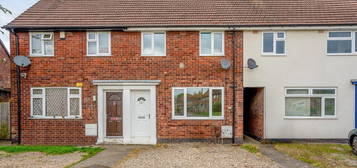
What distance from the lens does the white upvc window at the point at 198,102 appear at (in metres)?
8.42

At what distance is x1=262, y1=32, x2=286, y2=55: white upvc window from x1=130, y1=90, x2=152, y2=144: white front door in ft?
16.3

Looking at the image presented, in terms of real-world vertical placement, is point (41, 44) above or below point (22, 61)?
above

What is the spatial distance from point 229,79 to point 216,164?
11.8ft

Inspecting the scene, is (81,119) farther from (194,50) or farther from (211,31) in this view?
(211,31)

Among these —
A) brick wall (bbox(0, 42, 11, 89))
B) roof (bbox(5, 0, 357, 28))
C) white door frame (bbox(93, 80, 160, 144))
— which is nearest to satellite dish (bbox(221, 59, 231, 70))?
roof (bbox(5, 0, 357, 28))

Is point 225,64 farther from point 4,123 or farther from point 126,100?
point 4,123

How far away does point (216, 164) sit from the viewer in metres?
5.89

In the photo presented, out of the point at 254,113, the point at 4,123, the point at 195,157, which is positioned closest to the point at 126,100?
the point at 195,157

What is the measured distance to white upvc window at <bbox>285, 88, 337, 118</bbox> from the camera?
8.52m

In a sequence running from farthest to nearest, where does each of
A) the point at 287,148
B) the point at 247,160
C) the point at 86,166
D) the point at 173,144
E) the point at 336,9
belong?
the point at 336,9 < the point at 173,144 < the point at 287,148 < the point at 247,160 < the point at 86,166

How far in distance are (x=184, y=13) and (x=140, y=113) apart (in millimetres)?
4504

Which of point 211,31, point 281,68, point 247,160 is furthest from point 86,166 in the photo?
point 281,68

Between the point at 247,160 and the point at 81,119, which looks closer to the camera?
the point at 247,160

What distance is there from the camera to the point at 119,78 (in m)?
8.39
